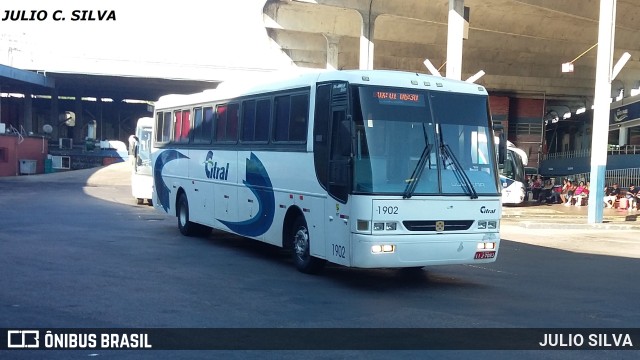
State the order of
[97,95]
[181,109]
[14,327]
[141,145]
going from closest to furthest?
[14,327] < [181,109] < [141,145] < [97,95]

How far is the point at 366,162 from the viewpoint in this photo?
10961mm

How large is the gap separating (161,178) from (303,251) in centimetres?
833

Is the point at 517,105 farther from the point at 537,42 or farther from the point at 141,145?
the point at 141,145

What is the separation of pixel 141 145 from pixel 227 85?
12.8 m

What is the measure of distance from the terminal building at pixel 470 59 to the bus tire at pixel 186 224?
25.4 feet

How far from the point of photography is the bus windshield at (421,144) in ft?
36.1

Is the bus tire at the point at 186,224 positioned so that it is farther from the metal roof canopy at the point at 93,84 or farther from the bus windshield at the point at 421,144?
the metal roof canopy at the point at 93,84

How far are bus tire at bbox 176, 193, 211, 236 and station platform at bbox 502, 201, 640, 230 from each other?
1186 cm

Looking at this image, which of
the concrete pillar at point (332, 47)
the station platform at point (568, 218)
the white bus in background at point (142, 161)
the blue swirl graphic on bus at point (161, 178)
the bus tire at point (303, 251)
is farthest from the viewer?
the concrete pillar at point (332, 47)

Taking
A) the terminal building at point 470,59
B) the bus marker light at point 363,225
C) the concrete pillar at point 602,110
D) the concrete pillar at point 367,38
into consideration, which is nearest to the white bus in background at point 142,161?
the terminal building at point 470,59

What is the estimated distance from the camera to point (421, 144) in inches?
444

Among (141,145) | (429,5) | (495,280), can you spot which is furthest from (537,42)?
(495,280)

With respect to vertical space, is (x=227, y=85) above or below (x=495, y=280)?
above

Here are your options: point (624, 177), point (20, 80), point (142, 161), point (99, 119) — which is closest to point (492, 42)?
point (624, 177)
